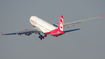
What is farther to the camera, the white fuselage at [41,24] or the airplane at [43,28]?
the white fuselage at [41,24]

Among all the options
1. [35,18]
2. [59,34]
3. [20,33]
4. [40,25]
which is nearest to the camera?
[59,34]

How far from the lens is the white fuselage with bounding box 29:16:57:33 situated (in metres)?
134

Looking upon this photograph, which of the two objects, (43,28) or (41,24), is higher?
(41,24)

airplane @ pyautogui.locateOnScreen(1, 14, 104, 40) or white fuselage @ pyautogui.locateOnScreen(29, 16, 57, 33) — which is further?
white fuselage @ pyautogui.locateOnScreen(29, 16, 57, 33)

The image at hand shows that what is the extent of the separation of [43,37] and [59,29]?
1867cm

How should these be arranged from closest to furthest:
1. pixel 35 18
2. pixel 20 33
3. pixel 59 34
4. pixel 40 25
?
pixel 59 34 → pixel 20 33 → pixel 40 25 → pixel 35 18

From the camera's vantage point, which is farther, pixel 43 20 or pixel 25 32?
pixel 43 20

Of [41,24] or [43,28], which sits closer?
[43,28]

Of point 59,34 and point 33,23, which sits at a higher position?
point 33,23

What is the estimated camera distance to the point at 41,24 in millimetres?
142125

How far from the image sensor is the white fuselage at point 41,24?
439 ft

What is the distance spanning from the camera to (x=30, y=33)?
455ft

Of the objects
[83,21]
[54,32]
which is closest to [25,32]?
[54,32]

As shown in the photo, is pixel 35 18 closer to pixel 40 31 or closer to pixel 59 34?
pixel 40 31
